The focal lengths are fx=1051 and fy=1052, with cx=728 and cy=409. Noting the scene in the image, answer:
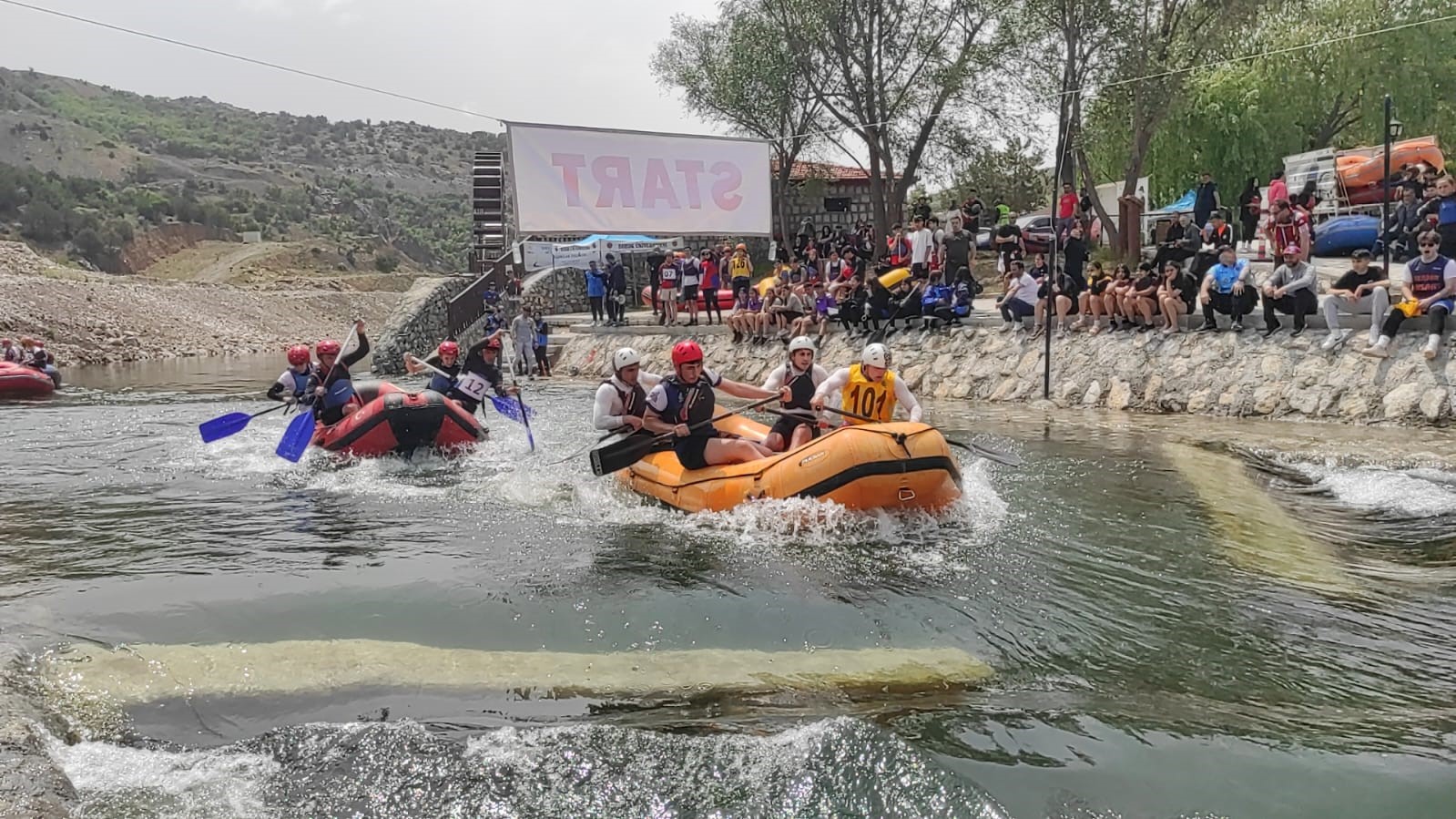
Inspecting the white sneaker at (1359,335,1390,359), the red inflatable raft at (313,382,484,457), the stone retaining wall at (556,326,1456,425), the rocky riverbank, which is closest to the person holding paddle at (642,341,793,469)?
the red inflatable raft at (313,382,484,457)

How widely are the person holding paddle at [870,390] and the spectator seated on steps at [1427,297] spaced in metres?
6.19

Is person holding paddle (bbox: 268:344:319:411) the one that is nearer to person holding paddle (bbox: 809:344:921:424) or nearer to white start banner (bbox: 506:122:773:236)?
person holding paddle (bbox: 809:344:921:424)

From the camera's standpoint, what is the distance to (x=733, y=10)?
30.3 meters

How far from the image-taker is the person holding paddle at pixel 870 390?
8078 millimetres

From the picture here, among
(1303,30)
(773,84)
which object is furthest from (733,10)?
(1303,30)

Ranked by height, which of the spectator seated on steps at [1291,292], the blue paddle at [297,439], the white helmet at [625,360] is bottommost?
the blue paddle at [297,439]

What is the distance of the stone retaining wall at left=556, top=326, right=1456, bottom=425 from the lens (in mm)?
10703

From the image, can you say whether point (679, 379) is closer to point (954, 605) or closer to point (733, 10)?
point (954, 605)

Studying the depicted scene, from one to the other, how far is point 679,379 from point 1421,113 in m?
21.9

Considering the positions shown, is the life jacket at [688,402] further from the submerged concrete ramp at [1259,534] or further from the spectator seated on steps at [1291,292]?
the spectator seated on steps at [1291,292]

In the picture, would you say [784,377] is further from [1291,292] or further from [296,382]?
[1291,292]

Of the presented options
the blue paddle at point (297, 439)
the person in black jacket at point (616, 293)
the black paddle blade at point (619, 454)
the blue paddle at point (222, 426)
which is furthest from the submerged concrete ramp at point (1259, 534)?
the person in black jacket at point (616, 293)

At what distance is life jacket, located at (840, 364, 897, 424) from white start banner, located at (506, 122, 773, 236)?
11.8 metres

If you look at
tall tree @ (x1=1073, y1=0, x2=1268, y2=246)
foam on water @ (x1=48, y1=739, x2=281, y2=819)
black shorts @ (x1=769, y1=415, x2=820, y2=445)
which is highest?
tall tree @ (x1=1073, y1=0, x2=1268, y2=246)
